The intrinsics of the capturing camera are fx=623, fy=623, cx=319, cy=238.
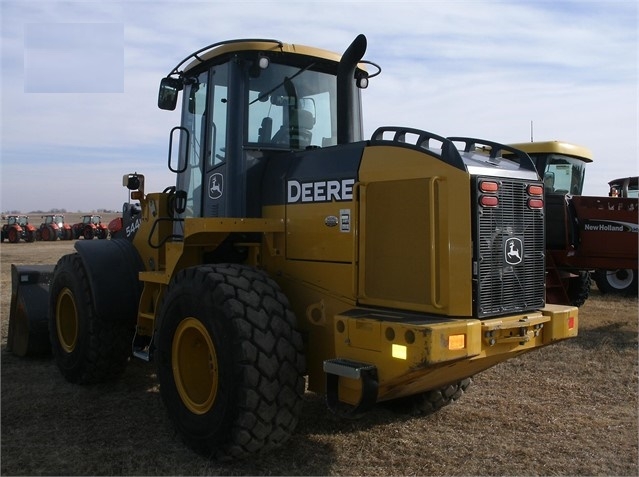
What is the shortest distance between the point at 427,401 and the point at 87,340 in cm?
308

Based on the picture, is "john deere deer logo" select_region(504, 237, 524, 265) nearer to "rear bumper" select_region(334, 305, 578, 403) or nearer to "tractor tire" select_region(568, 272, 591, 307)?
"rear bumper" select_region(334, 305, 578, 403)

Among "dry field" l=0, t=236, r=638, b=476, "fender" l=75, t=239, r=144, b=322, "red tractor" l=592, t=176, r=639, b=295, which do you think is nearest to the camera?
"dry field" l=0, t=236, r=638, b=476

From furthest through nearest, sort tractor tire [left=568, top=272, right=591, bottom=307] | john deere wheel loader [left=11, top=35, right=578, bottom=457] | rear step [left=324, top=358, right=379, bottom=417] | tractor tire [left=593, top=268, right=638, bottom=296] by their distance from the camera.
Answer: tractor tire [left=593, top=268, right=638, bottom=296] < tractor tire [left=568, top=272, right=591, bottom=307] < john deere wheel loader [left=11, top=35, right=578, bottom=457] < rear step [left=324, top=358, right=379, bottom=417]

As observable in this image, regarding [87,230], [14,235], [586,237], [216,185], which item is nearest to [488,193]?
[216,185]

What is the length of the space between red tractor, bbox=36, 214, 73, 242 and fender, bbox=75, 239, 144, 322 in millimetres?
29483

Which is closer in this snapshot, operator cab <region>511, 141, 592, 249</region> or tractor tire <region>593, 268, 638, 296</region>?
operator cab <region>511, 141, 592, 249</region>

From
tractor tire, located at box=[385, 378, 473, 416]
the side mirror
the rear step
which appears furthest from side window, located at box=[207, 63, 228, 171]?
tractor tire, located at box=[385, 378, 473, 416]

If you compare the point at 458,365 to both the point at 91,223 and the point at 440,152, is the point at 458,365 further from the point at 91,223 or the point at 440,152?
the point at 91,223

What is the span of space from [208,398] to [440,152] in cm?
225

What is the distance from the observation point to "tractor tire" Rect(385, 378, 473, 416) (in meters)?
5.00

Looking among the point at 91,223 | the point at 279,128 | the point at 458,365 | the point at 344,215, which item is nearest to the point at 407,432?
the point at 458,365

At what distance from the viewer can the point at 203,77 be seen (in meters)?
5.26

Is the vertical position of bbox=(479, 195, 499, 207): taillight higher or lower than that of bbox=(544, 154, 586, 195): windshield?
lower

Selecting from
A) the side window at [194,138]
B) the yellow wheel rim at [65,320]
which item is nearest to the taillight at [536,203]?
the side window at [194,138]
